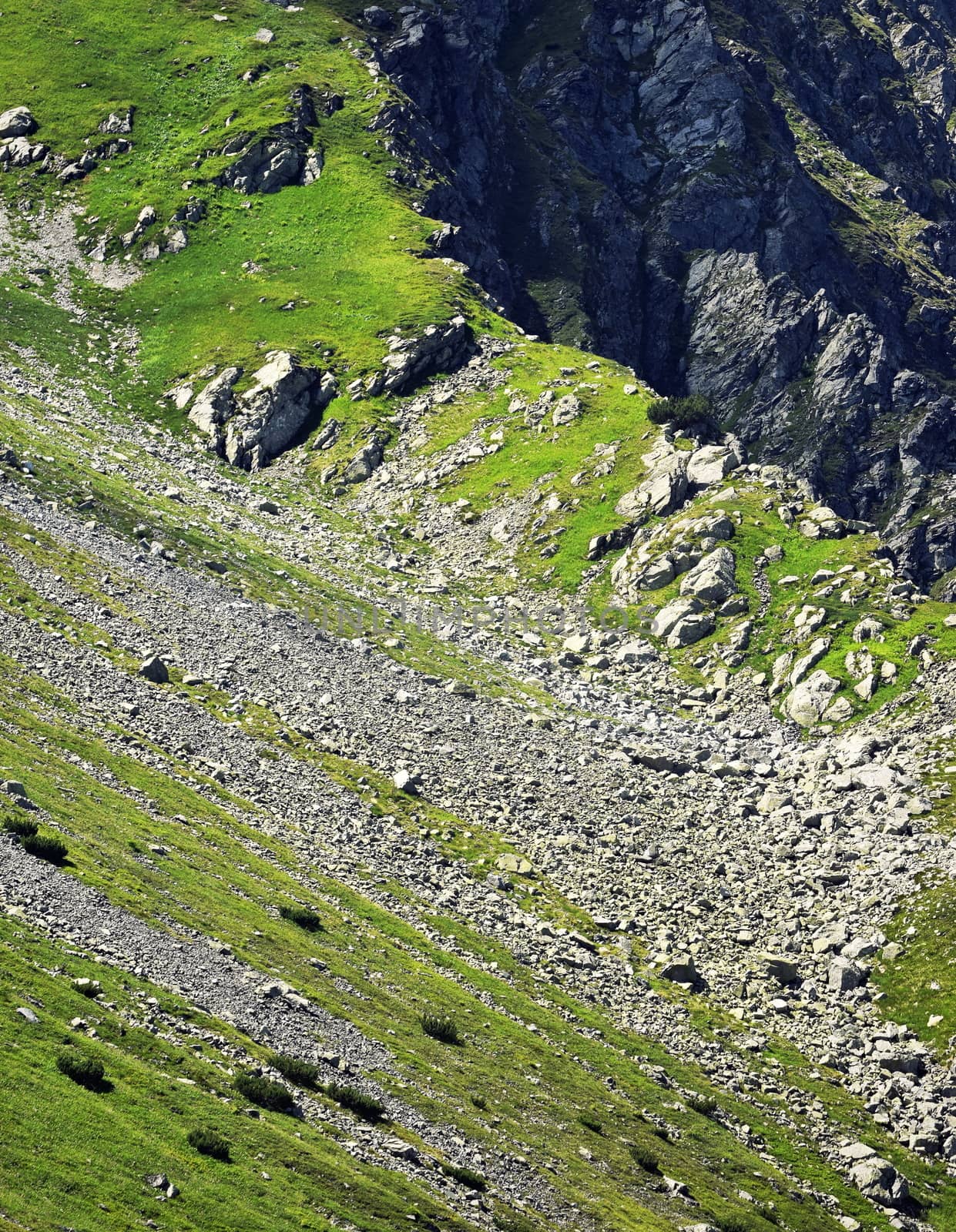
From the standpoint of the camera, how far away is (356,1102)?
98.5ft

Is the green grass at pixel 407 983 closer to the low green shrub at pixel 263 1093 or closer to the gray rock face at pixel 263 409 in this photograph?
the low green shrub at pixel 263 1093

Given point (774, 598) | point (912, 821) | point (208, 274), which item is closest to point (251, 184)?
point (208, 274)

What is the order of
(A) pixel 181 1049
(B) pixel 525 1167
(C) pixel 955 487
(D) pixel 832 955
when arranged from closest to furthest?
(A) pixel 181 1049, (B) pixel 525 1167, (D) pixel 832 955, (C) pixel 955 487

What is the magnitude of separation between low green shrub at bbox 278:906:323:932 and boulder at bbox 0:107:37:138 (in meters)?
148

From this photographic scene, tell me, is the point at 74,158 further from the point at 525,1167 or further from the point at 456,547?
the point at 525,1167

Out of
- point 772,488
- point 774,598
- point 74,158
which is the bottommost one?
point 774,598

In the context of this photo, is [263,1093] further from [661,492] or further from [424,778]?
[661,492]

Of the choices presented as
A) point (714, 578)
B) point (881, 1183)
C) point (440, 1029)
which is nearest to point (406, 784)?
point (440, 1029)

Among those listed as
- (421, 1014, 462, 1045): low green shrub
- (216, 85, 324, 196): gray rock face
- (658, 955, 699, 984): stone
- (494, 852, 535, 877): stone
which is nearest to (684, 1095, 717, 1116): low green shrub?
(658, 955, 699, 984): stone

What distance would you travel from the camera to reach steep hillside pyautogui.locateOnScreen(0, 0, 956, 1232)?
29422 mm

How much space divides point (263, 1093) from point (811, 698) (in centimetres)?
5133

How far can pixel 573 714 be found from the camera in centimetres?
7100

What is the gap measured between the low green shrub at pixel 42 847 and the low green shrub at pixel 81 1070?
10020 millimetres

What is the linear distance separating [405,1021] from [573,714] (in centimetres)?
3617
